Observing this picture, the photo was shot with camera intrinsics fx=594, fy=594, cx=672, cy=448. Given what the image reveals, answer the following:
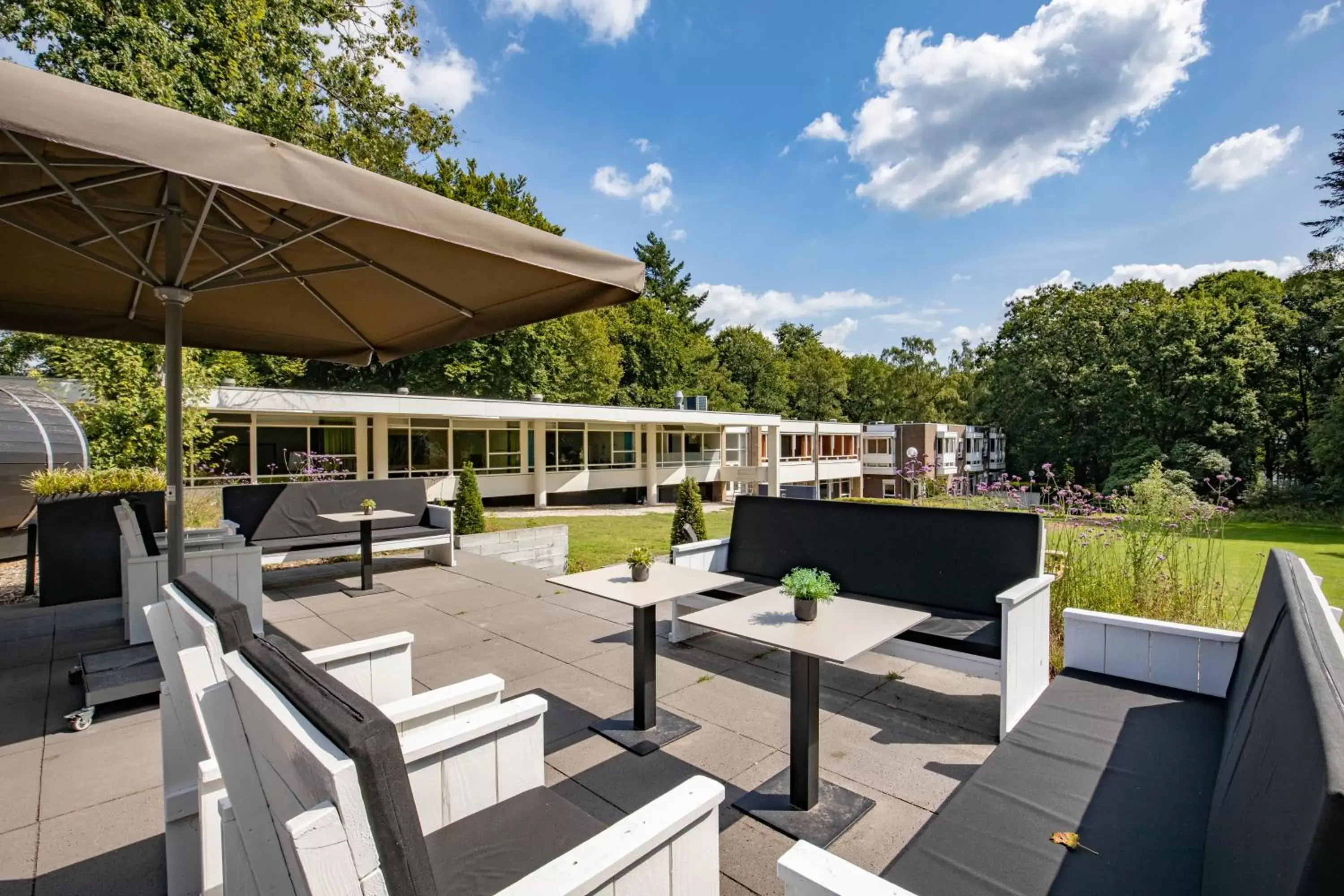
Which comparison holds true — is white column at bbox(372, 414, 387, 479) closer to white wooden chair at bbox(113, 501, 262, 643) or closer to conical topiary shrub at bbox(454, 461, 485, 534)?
conical topiary shrub at bbox(454, 461, 485, 534)

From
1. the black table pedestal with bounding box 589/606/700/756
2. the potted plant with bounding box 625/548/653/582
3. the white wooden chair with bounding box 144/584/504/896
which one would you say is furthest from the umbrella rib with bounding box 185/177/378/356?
the black table pedestal with bounding box 589/606/700/756

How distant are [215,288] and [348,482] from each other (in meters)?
4.86

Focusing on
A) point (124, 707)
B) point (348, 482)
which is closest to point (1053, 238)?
point (348, 482)

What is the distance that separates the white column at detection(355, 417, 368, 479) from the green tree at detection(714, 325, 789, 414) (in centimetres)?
2866

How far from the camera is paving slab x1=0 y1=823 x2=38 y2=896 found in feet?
→ 6.57

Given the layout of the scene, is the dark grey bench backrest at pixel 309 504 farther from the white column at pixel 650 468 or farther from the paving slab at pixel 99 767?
the white column at pixel 650 468

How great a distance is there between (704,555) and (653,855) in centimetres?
343

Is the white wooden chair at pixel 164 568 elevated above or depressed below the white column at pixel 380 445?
below

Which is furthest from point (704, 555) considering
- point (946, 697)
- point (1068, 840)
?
point (1068, 840)

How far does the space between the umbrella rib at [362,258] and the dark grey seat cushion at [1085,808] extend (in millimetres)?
3541

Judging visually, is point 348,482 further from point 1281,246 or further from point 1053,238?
point 1281,246

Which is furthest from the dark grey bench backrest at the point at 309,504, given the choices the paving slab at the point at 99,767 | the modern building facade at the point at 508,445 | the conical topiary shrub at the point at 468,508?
the modern building facade at the point at 508,445

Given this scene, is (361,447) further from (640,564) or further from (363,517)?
(640,564)

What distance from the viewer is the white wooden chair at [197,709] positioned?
5.27ft
